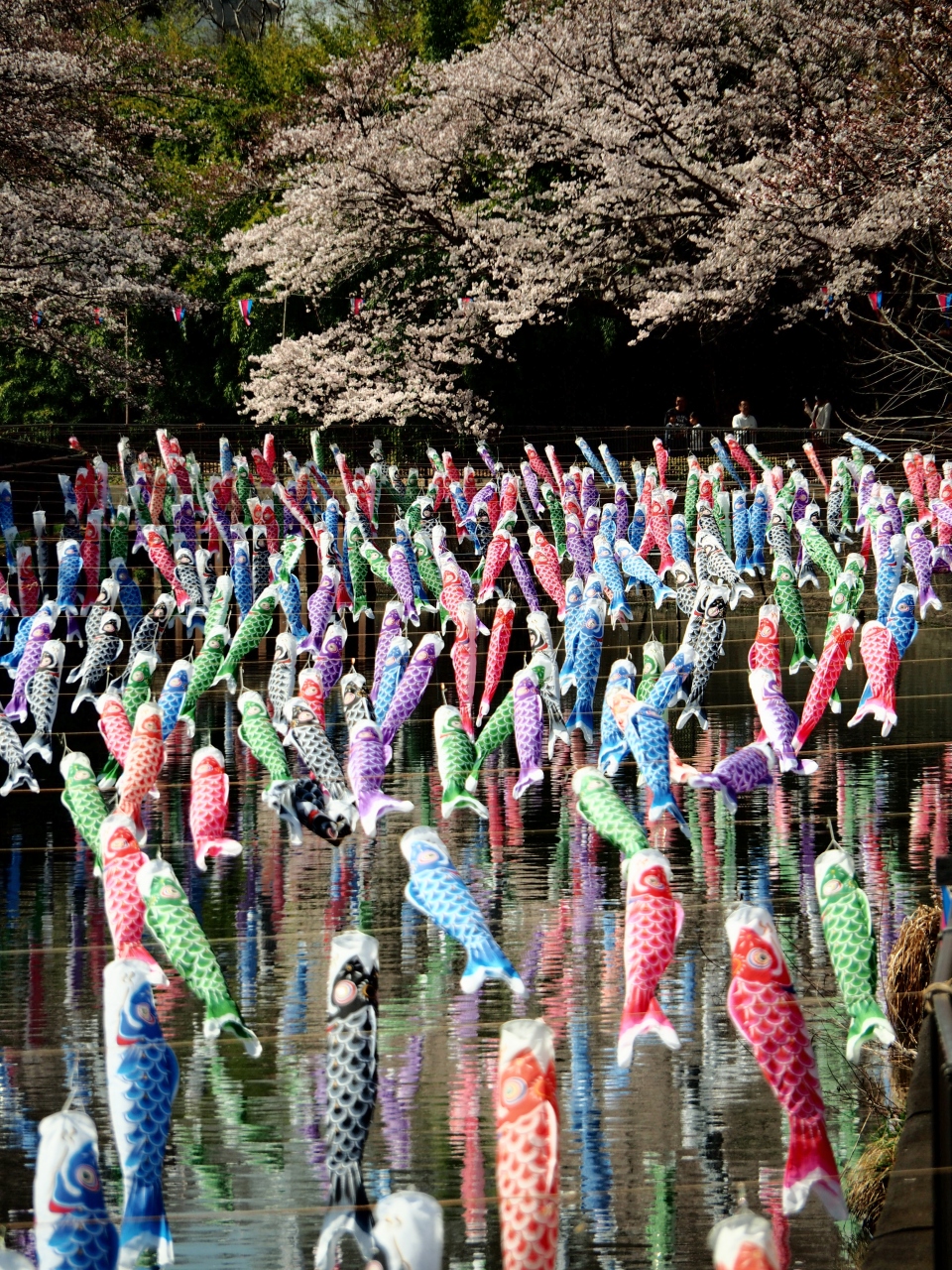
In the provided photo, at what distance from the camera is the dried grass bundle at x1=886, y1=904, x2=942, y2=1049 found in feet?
20.2

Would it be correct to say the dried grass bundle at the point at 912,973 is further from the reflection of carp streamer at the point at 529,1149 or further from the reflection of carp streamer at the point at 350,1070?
the reflection of carp streamer at the point at 529,1149

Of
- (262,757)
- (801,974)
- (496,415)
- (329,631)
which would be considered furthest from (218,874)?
(496,415)

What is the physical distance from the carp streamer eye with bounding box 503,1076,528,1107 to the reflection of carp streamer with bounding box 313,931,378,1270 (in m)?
0.65

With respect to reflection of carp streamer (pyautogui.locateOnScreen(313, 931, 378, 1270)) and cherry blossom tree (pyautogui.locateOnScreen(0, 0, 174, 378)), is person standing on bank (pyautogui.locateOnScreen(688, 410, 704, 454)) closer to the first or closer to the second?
cherry blossom tree (pyautogui.locateOnScreen(0, 0, 174, 378))

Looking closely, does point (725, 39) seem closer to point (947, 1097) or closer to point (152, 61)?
point (152, 61)

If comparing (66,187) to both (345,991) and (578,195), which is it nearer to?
(578,195)

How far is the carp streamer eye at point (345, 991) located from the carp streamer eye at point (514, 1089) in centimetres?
67

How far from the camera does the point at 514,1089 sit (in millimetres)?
4023

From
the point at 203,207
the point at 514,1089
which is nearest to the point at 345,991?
the point at 514,1089

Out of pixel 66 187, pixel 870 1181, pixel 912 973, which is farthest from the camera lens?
pixel 66 187

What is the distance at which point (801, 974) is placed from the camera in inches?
303

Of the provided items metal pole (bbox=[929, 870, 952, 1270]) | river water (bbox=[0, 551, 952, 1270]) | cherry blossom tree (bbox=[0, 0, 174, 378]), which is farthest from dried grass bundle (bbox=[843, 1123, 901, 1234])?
cherry blossom tree (bbox=[0, 0, 174, 378])

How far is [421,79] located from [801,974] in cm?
2626

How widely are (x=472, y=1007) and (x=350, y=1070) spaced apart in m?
3.15
